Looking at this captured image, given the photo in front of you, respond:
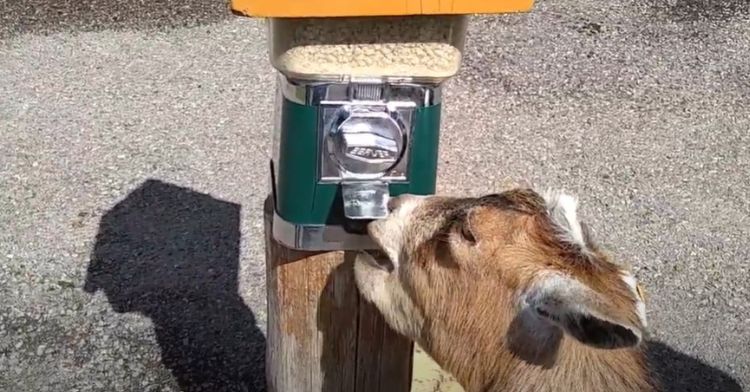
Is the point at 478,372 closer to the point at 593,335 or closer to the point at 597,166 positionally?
the point at 593,335

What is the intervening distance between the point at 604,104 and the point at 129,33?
3442mm

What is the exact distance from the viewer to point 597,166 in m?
7.02

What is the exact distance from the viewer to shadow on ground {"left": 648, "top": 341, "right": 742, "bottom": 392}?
17.5 feet

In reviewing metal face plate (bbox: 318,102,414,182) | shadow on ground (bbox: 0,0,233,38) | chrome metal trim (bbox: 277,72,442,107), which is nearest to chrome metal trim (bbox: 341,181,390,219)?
metal face plate (bbox: 318,102,414,182)

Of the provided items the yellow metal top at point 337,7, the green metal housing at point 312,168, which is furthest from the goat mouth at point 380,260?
the yellow metal top at point 337,7

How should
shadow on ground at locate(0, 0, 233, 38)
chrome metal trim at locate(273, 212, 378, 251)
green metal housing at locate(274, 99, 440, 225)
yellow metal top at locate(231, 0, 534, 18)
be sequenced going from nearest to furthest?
yellow metal top at locate(231, 0, 534, 18)
green metal housing at locate(274, 99, 440, 225)
chrome metal trim at locate(273, 212, 378, 251)
shadow on ground at locate(0, 0, 233, 38)

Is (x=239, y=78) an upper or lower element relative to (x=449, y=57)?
lower

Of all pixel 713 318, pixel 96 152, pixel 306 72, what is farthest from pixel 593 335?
pixel 96 152

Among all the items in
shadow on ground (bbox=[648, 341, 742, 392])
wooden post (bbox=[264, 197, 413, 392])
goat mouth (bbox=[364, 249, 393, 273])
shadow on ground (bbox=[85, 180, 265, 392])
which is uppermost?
goat mouth (bbox=[364, 249, 393, 273])

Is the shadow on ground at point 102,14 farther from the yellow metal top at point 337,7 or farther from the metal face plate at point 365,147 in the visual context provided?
the yellow metal top at point 337,7

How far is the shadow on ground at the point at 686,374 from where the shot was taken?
534 cm

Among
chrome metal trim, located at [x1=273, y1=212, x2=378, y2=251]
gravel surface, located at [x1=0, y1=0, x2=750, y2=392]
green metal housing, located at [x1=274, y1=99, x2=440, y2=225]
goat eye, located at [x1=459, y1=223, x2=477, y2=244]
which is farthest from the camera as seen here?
gravel surface, located at [x1=0, y1=0, x2=750, y2=392]

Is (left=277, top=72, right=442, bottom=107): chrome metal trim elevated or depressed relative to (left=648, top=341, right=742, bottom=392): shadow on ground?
elevated

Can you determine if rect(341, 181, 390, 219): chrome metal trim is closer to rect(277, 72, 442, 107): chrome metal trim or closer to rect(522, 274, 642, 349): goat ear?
rect(277, 72, 442, 107): chrome metal trim
